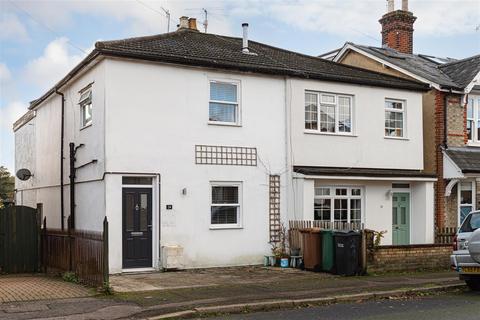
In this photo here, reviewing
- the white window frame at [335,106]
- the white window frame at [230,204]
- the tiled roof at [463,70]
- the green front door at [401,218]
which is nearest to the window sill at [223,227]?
the white window frame at [230,204]

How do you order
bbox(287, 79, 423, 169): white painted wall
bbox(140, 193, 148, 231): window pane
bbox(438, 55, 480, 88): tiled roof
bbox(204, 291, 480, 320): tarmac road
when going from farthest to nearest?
bbox(438, 55, 480, 88): tiled roof < bbox(287, 79, 423, 169): white painted wall < bbox(140, 193, 148, 231): window pane < bbox(204, 291, 480, 320): tarmac road

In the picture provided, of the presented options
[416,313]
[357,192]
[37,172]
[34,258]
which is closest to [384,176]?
[357,192]

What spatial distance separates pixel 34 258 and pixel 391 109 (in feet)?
41.7

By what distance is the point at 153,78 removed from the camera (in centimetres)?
1602

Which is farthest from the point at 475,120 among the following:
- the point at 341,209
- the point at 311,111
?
the point at 311,111

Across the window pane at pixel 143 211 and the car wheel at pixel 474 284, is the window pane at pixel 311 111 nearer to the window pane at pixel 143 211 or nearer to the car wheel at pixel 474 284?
the window pane at pixel 143 211

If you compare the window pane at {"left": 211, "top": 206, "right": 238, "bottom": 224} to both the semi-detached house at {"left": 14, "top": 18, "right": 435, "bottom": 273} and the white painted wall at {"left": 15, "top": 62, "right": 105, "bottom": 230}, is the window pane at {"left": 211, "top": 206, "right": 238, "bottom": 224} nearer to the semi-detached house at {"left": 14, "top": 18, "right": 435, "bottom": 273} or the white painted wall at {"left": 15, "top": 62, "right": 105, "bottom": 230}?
the semi-detached house at {"left": 14, "top": 18, "right": 435, "bottom": 273}

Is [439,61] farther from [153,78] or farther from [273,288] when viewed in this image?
[273,288]

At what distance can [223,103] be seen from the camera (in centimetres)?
1722

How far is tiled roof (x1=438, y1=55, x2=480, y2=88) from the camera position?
22062 millimetres

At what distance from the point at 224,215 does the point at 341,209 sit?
4.44m

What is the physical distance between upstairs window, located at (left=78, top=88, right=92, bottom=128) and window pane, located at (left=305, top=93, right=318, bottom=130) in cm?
675

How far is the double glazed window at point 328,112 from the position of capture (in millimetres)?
18766

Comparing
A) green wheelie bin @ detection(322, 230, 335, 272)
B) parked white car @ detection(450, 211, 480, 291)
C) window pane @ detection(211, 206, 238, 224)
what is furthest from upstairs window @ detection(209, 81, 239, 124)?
parked white car @ detection(450, 211, 480, 291)
